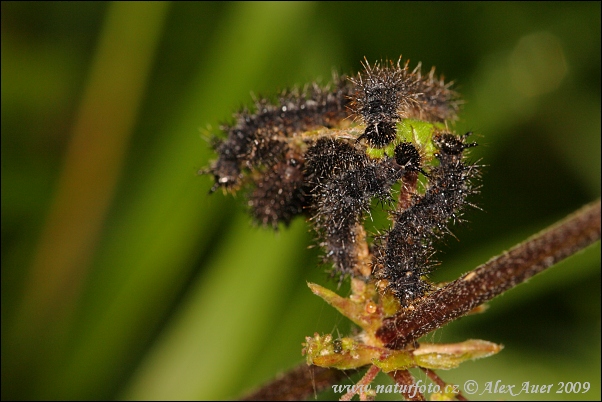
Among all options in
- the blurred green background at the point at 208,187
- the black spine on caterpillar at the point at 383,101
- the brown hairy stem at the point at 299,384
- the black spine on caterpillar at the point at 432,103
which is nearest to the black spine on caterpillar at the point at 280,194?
the black spine on caterpillar at the point at 383,101

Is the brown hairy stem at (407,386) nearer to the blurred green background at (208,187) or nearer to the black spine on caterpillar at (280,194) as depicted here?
the black spine on caterpillar at (280,194)

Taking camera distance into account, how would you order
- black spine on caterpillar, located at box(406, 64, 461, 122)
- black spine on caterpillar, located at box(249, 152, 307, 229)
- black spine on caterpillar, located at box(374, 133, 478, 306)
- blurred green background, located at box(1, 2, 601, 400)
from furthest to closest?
blurred green background, located at box(1, 2, 601, 400)
black spine on caterpillar, located at box(249, 152, 307, 229)
black spine on caterpillar, located at box(406, 64, 461, 122)
black spine on caterpillar, located at box(374, 133, 478, 306)

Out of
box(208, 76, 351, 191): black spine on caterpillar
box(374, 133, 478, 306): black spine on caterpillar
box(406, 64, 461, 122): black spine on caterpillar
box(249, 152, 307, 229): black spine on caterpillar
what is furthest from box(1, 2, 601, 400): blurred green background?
box(374, 133, 478, 306): black spine on caterpillar

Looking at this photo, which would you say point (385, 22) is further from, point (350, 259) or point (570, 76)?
point (350, 259)

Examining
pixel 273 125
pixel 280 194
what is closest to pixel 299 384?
pixel 280 194

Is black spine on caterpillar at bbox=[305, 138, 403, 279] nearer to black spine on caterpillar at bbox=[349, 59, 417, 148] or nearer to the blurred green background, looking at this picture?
black spine on caterpillar at bbox=[349, 59, 417, 148]

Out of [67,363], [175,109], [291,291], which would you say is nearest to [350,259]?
[291,291]
